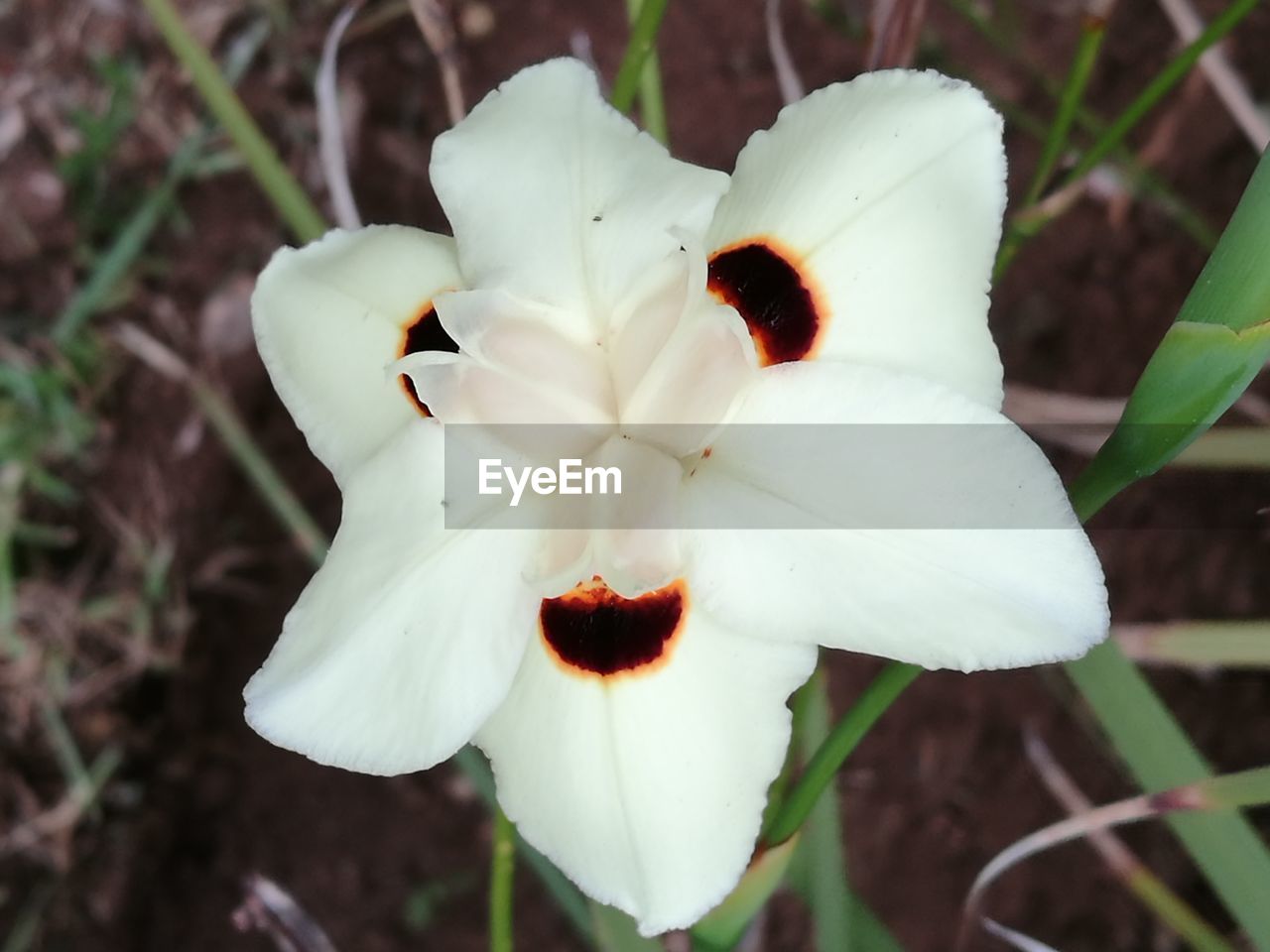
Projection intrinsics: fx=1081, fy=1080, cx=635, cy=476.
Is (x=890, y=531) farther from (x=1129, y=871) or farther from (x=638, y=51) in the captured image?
(x=1129, y=871)

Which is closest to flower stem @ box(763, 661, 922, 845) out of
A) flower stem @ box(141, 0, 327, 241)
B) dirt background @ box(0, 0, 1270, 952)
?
flower stem @ box(141, 0, 327, 241)

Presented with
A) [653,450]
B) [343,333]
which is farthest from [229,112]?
[653,450]

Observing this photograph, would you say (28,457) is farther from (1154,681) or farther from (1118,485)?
(1154,681)

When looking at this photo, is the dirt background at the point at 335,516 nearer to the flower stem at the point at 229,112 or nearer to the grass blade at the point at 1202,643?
the grass blade at the point at 1202,643

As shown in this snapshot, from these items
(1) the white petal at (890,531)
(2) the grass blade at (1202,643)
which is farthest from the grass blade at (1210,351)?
(2) the grass blade at (1202,643)

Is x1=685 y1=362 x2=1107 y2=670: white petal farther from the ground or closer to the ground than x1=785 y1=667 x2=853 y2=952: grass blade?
farther from the ground

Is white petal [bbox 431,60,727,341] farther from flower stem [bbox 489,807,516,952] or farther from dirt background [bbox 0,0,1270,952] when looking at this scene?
dirt background [bbox 0,0,1270,952]

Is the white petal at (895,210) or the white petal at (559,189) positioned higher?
the white petal at (559,189)
